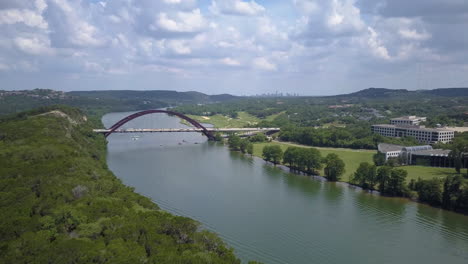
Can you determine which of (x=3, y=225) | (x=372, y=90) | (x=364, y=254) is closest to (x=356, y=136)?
(x=364, y=254)

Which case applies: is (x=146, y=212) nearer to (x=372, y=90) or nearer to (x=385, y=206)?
(x=385, y=206)

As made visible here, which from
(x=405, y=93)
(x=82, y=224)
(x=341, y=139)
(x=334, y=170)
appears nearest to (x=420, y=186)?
(x=334, y=170)

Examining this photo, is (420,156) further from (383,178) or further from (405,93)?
(405,93)

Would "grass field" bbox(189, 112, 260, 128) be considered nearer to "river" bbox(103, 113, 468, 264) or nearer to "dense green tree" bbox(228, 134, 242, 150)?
"dense green tree" bbox(228, 134, 242, 150)

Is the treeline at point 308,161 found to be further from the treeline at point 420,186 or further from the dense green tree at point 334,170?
the treeline at point 420,186

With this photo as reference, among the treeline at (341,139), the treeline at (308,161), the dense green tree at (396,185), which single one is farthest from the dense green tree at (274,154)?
the dense green tree at (396,185)

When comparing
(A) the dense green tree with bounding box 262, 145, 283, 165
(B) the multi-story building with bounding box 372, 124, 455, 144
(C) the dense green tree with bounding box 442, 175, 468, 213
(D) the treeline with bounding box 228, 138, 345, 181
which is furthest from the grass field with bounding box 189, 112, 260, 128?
(C) the dense green tree with bounding box 442, 175, 468, 213
